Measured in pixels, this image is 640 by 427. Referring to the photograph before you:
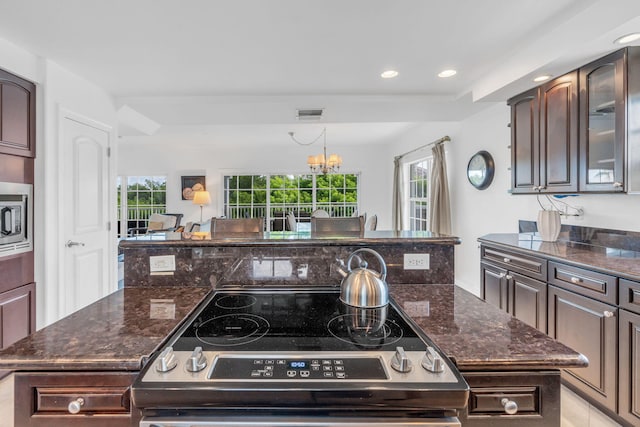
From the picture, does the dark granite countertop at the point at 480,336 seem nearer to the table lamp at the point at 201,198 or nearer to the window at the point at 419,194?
the window at the point at 419,194

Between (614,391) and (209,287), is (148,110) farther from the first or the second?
(614,391)

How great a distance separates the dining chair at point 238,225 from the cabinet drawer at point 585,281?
1.92 metres

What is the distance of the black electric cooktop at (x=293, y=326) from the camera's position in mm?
883

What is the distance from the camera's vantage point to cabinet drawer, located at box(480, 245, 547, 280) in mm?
2135

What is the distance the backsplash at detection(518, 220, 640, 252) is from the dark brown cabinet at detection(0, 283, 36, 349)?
4.23 meters

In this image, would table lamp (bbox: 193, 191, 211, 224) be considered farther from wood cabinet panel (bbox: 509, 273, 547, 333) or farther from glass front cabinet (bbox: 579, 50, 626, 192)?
glass front cabinet (bbox: 579, 50, 626, 192)

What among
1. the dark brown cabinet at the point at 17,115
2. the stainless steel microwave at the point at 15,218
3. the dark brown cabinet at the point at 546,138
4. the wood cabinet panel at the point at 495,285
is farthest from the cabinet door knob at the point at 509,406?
the dark brown cabinet at the point at 17,115

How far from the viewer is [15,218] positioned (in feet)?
7.72

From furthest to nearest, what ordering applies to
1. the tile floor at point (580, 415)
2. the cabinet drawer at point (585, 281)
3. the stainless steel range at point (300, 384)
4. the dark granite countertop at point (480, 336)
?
the tile floor at point (580, 415) → the cabinet drawer at point (585, 281) → the dark granite countertop at point (480, 336) → the stainless steel range at point (300, 384)

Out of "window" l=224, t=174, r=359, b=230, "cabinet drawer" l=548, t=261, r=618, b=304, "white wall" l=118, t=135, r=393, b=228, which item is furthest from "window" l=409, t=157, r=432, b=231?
"cabinet drawer" l=548, t=261, r=618, b=304

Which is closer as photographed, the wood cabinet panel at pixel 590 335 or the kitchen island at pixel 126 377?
the kitchen island at pixel 126 377

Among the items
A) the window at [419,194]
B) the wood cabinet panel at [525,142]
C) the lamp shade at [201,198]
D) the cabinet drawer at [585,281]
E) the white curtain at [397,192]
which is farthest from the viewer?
the lamp shade at [201,198]

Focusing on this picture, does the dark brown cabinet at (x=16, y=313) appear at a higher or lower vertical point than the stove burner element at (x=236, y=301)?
lower

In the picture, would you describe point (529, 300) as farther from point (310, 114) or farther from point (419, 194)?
point (419, 194)
